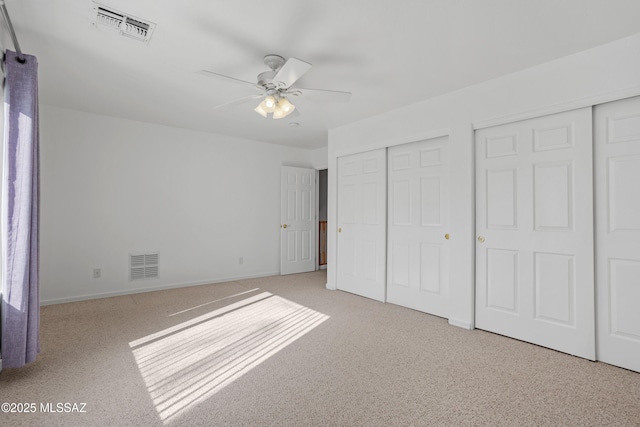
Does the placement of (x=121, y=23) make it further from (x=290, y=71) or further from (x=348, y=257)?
(x=348, y=257)

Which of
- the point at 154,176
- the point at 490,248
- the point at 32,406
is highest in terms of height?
the point at 154,176

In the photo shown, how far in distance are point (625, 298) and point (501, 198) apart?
1.18m

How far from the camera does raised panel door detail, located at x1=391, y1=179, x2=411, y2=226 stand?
3.97 meters

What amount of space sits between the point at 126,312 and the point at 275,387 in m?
2.54

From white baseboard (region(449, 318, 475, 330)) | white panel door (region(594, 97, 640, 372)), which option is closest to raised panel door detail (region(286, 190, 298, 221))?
white baseboard (region(449, 318, 475, 330))

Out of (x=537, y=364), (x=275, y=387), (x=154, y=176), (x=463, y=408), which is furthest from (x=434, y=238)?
(x=154, y=176)

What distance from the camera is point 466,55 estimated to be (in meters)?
2.67

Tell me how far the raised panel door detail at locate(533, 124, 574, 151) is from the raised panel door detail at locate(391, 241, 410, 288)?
1.74 m

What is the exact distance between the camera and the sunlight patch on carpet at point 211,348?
210 cm

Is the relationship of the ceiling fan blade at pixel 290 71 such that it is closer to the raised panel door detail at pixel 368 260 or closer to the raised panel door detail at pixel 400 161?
the raised panel door detail at pixel 400 161

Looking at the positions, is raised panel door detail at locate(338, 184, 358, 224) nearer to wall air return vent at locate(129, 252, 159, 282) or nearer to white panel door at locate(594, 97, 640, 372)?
white panel door at locate(594, 97, 640, 372)

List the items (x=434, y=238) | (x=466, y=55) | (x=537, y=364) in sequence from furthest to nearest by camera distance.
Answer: (x=434, y=238), (x=466, y=55), (x=537, y=364)

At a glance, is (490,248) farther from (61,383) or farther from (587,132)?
(61,383)

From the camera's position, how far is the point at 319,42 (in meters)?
2.47
